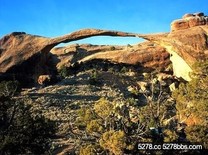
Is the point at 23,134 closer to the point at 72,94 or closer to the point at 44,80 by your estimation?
the point at 72,94

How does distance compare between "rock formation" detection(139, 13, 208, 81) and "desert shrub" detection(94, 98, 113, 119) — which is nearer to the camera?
"desert shrub" detection(94, 98, 113, 119)

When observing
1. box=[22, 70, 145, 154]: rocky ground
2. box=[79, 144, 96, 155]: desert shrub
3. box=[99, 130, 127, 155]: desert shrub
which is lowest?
box=[79, 144, 96, 155]: desert shrub

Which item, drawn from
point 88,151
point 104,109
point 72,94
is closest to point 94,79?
point 72,94

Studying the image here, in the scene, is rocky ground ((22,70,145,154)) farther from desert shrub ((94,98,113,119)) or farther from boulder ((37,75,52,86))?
desert shrub ((94,98,113,119))

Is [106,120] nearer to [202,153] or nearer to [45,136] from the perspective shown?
[45,136]

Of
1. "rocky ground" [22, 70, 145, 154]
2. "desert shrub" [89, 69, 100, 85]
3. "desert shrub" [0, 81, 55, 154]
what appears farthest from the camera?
"desert shrub" [89, 69, 100, 85]

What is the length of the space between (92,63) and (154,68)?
7864 mm

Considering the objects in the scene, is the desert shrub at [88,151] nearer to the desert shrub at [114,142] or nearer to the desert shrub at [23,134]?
the desert shrub at [114,142]

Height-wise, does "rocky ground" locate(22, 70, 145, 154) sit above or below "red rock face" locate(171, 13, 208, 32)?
below

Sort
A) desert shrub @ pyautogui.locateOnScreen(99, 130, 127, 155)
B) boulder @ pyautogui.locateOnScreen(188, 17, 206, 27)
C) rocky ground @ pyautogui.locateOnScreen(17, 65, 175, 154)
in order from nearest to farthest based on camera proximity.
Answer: desert shrub @ pyautogui.locateOnScreen(99, 130, 127, 155)
rocky ground @ pyautogui.locateOnScreen(17, 65, 175, 154)
boulder @ pyautogui.locateOnScreen(188, 17, 206, 27)

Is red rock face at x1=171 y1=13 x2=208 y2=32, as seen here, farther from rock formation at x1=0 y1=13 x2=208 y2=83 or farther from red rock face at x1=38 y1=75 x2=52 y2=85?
red rock face at x1=38 y1=75 x2=52 y2=85

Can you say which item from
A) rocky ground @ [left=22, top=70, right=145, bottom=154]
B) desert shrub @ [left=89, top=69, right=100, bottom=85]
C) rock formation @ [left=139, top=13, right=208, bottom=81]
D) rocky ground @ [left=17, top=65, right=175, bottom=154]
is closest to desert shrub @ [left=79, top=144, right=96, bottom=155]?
rocky ground @ [left=17, top=65, right=175, bottom=154]

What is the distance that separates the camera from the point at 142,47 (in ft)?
154

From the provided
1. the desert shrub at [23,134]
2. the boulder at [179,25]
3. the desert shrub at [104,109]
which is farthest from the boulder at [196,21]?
the desert shrub at [23,134]
